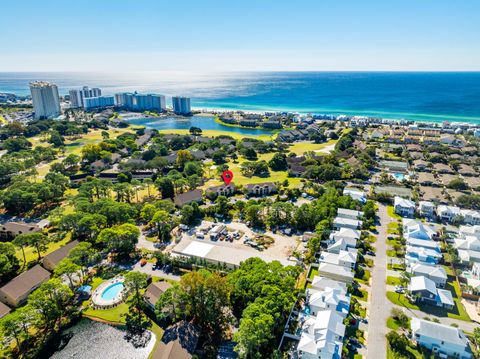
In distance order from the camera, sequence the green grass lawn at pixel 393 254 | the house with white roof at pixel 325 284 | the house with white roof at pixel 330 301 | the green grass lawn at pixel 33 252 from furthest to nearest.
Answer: the green grass lawn at pixel 33 252, the green grass lawn at pixel 393 254, the house with white roof at pixel 325 284, the house with white roof at pixel 330 301

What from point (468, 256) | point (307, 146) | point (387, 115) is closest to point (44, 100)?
point (307, 146)

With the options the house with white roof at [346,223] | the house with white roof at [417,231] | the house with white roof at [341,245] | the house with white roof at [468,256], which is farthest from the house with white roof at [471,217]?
the house with white roof at [341,245]

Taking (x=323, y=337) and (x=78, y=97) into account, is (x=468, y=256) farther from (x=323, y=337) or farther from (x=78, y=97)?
(x=78, y=97)

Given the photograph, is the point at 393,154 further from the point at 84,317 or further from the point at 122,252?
the point at 84,317

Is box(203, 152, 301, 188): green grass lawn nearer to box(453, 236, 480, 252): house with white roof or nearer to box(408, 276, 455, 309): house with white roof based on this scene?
box(453, 236, 480, 252): house with white roof

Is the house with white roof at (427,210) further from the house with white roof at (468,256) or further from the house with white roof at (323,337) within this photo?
the house with white roof at (323,337)

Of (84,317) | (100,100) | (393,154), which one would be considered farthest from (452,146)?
(100,100)
